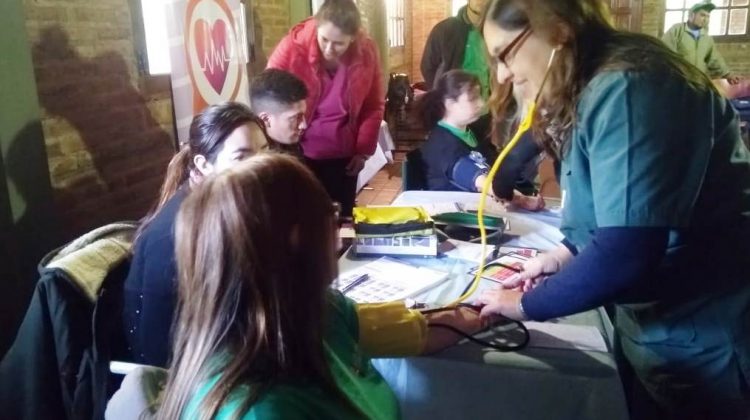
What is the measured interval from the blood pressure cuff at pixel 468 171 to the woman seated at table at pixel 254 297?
67.2 inches

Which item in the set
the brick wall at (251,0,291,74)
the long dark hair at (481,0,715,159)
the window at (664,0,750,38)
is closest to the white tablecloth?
the long dark hair at (481,0,715,159)

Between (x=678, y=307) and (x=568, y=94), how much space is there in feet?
1.21

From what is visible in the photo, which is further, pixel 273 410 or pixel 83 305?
pixel 83 305

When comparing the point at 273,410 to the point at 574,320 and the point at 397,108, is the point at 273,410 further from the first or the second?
the point at 397,108

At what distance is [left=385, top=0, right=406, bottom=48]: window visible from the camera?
7387 mm

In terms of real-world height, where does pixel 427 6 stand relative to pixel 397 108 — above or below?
above

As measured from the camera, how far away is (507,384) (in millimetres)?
1075

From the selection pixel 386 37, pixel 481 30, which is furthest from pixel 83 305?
pixel 386 37

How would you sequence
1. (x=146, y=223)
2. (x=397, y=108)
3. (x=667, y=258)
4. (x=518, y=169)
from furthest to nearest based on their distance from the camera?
1. (x=397, y=108)
2. (x=518, y=169)
3. (x=146, y=223)
4. (x=667, y=258)

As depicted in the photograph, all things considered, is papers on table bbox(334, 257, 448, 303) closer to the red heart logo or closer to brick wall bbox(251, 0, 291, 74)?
the red heart logo

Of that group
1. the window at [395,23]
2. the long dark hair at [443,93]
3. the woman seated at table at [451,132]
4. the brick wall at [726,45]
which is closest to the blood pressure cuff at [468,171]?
the woman seated at table at [451,132]

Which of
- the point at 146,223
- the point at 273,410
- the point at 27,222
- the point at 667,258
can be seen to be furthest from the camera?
the point at 27,222

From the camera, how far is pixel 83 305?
1.23 metres

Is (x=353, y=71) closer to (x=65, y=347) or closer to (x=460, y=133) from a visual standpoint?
(x=460, y=133)
